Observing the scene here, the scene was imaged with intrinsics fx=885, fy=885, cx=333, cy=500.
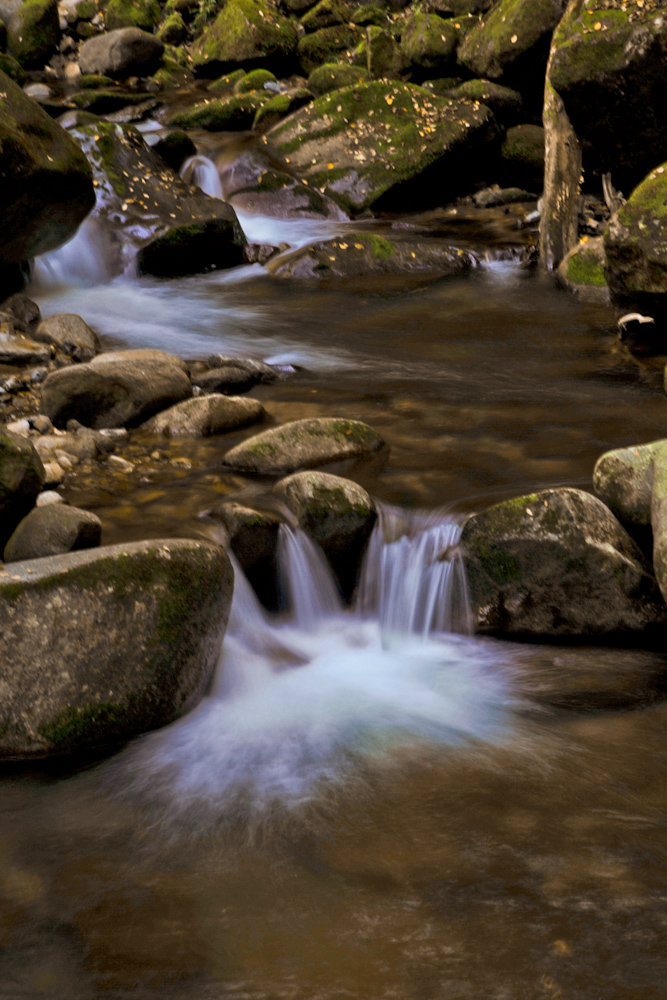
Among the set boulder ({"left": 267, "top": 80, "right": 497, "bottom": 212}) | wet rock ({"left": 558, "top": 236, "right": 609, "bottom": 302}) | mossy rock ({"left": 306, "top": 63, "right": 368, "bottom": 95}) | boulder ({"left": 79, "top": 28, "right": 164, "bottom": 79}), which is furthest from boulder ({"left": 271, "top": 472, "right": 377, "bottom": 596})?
boulder ({"left": 79, "top": 28, "right": 164, "bottom": 79})

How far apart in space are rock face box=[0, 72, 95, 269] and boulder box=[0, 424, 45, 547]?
172 inches

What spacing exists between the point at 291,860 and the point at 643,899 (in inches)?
44.8

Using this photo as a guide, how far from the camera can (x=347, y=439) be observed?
601 centimetres

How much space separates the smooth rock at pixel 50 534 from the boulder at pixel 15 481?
0.09 metres

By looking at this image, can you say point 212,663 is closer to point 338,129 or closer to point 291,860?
point 291,860

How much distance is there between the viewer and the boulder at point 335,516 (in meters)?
4.93

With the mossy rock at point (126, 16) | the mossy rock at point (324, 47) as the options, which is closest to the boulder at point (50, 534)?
the mossy rock at point (324, 47)

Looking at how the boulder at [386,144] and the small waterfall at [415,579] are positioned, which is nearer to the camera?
the small waterfall at [415,579]

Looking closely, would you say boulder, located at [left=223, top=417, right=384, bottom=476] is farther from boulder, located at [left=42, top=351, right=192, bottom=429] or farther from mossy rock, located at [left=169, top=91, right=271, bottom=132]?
mossy rock, located at [left=169, top=91, right=271, bottom=132]

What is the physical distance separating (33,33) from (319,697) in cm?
2448

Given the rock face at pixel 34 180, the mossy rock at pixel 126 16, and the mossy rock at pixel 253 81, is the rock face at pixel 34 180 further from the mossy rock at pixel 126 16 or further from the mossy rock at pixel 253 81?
the mossy rock at pixel 126 16

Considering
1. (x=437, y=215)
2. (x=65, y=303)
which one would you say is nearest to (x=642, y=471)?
(x=65, y=303)

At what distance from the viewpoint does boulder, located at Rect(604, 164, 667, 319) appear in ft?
26.0

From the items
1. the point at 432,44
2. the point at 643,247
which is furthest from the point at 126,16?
the point at 643,247
